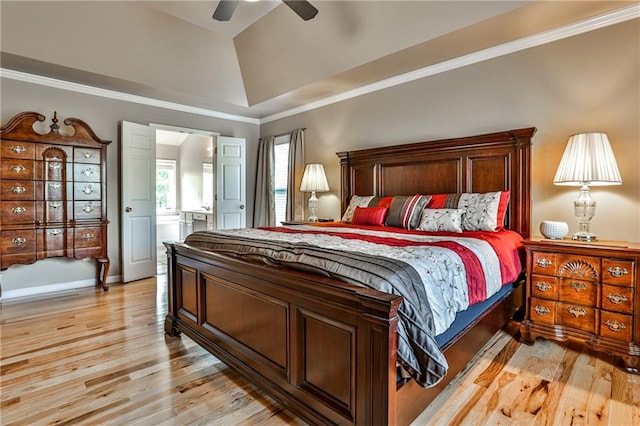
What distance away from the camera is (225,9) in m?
2.79

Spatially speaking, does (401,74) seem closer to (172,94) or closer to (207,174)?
(172,94)

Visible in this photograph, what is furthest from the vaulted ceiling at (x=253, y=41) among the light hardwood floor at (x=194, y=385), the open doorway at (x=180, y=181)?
the open doorway at (x=180, y=181)

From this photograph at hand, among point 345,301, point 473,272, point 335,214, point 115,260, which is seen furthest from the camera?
point 335,214

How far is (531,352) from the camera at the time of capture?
8.09 ft

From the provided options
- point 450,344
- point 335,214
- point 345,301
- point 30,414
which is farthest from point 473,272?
point 335,214

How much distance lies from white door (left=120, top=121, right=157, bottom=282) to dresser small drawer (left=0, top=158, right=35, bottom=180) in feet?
3.16

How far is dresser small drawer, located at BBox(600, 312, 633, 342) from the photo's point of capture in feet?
7.13

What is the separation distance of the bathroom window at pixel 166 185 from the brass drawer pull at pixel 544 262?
7.48 meters

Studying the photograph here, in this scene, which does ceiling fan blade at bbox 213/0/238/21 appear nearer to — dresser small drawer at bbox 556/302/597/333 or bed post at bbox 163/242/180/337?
A: bed post at bbox 163/242/180/337

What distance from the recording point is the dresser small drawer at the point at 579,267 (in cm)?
228

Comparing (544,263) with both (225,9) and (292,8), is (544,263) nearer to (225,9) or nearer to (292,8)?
(292,8)

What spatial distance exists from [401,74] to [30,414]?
167 inches

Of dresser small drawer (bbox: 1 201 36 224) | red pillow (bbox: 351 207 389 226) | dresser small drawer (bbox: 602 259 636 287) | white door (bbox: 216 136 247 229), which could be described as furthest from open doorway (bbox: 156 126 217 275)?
dresser small drawer (bbox: 602 259 636 287)

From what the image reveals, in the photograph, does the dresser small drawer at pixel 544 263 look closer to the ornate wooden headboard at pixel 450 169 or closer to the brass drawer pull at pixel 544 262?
the brass drawer pull at pixel 544 262
